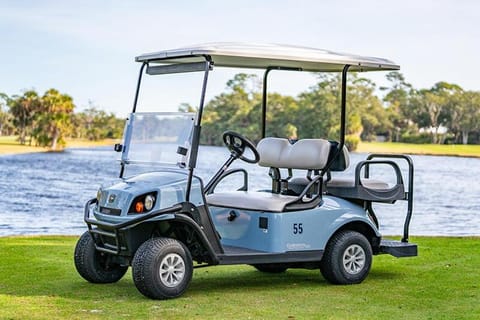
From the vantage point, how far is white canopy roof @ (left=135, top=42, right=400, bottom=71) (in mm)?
7137

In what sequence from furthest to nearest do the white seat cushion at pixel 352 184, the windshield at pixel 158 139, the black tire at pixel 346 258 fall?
→ the white seat cushion at pixel 352 184, the black tire at pixel 346 258, the windshield at pixel 158 139

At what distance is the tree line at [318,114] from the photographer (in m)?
62.9

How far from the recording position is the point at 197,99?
7.02 m

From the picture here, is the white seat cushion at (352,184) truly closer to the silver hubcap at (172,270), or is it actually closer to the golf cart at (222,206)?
the golf cart at (222,206)

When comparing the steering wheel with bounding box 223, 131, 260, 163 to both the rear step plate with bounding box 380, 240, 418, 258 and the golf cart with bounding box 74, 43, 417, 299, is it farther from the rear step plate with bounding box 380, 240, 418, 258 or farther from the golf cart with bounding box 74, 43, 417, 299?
the rear step plate with bounding box 380, 240, 418, 258

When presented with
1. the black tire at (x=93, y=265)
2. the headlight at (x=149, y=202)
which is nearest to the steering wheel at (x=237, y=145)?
the headlight at (x=149, y=202)

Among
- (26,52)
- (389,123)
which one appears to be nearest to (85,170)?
(26,52)

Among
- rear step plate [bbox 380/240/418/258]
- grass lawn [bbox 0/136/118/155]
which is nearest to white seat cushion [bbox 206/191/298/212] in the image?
rear step plate [bbox 380/240/418/258]

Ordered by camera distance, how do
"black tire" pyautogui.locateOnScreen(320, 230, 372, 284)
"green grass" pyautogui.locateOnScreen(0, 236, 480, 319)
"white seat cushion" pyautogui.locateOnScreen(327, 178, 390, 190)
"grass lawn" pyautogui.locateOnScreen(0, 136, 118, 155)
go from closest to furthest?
"green grass" pyautogui.locateOnScreen(0, 236, 480, 319)
"black tire" pyautogui.locateOnScreen(320, 230, 372, 284)
"white seat cushion" pyautogui.locateOnScreen(327, 178, 390, 190)
"grass lawn" pyautogui.locateOnScreen(0, 136, 118, 155)

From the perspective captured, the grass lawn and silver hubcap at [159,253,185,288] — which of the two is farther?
the grass lawn

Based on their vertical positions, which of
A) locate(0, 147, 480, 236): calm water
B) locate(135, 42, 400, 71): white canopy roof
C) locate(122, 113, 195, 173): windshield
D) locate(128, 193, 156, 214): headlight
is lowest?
locate(0, 147, 480, 236): calm water

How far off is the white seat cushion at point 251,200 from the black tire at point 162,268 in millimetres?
843

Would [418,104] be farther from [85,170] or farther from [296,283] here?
[296,283]

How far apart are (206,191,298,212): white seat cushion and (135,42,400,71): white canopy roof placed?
116cm
